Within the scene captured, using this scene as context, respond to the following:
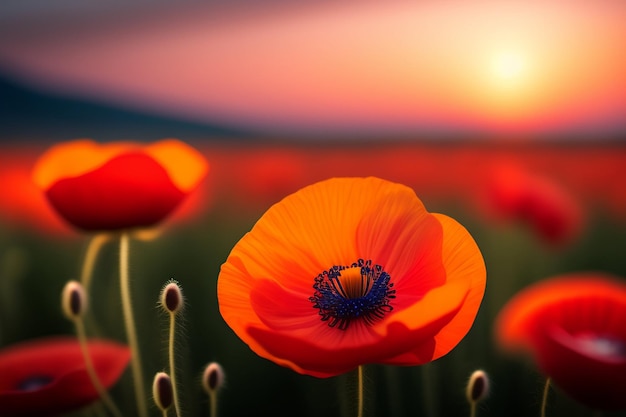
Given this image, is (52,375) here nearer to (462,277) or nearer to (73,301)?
(73,301)

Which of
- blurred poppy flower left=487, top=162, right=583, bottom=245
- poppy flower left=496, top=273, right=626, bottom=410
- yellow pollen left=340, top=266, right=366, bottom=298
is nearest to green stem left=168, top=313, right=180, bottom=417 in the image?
yellow pollen left=340, top=266, right=366, bottom=298

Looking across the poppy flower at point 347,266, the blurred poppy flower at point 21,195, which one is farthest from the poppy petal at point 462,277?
the blurred poppy flower at point 21,195

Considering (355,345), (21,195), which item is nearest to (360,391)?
(355,345)

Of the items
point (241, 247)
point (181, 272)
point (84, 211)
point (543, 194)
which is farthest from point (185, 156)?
point (543, 194)

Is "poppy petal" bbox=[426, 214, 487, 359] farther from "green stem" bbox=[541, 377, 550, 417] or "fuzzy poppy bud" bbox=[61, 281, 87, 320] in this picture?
"fuzzy poppy bud" bbox=[61, 281, 87, 320]

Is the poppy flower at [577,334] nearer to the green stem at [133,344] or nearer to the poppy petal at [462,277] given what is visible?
the poppy petal at [462,277]

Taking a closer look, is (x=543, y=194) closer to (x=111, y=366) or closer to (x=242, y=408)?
(x=242, y=408)
